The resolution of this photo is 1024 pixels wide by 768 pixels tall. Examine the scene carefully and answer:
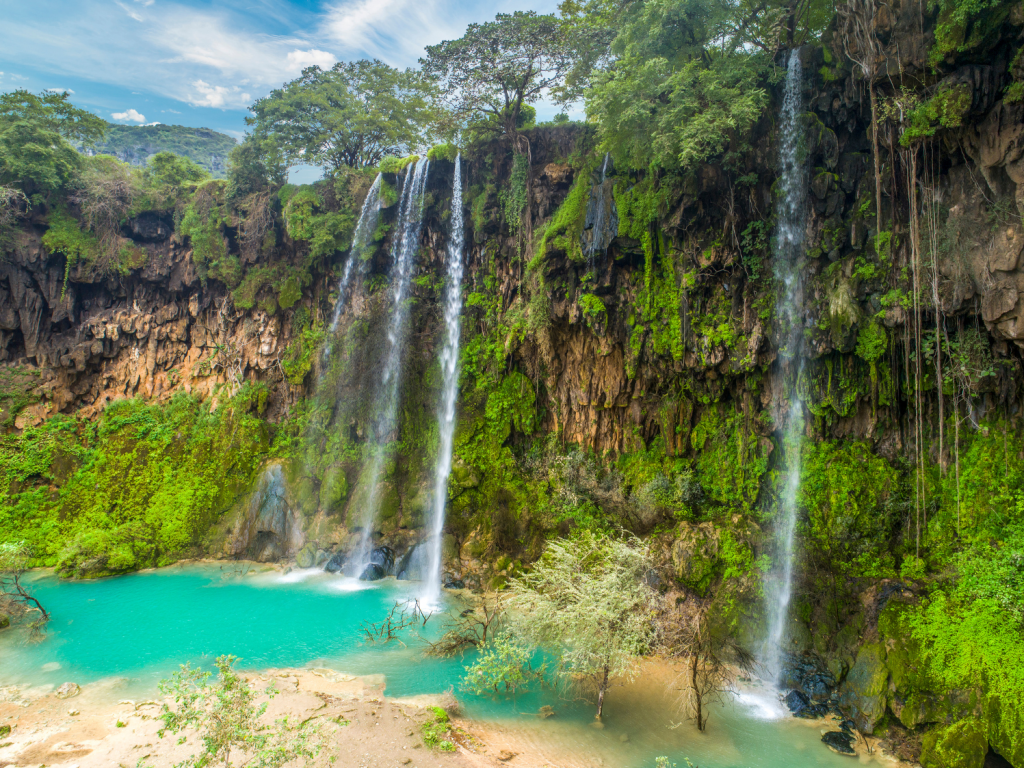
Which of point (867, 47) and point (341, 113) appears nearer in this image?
point (867, 47)

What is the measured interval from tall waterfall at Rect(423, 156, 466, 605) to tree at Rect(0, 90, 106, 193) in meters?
18.5

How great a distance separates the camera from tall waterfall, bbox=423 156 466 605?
19.0m

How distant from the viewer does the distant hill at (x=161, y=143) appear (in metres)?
50.8

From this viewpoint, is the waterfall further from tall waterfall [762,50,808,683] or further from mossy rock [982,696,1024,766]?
mossy rock [982,696,1024,766]

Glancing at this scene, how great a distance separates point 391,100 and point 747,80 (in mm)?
17248

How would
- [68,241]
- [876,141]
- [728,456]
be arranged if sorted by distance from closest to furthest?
[876,141] < [728,456] < [68,241]

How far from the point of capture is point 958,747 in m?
8.91

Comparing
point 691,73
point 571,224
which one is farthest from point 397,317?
point 691,73

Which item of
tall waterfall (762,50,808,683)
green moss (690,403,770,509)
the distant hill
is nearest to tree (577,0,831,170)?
tall waterfall (762,50,808,683)

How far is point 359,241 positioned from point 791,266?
1752cm

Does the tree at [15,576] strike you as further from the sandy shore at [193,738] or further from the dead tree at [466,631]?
the dead tree at [466,631]

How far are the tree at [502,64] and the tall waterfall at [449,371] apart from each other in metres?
2.36

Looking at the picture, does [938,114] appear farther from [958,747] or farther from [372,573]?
[372,573]

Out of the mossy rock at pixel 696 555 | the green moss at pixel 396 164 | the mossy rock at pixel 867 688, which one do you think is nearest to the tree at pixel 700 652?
the mossy rock at pixel 696 555
